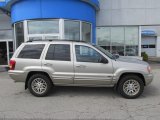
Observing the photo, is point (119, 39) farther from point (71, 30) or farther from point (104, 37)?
point (71, 30)

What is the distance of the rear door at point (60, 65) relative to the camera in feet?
23.8

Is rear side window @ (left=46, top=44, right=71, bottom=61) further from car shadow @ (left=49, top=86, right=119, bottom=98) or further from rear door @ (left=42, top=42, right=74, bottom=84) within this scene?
car shadow @ (left=49, top=86, right=119, bottom=98)

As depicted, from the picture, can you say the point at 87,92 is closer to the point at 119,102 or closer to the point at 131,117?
the point at 119,102

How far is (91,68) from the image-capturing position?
23.5ft

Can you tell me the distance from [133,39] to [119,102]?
1204 cm

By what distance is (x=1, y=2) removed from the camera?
49.1ft

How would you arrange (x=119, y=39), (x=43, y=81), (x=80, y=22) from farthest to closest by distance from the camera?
(x=119, y=39) → (x=80, y=22) → (x=43, y=81)

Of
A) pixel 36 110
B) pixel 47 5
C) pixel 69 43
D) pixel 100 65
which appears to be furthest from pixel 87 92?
pixel 47 5

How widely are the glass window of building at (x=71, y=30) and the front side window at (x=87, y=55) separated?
253 inches

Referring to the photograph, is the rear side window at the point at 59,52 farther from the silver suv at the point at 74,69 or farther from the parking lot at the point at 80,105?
the parking lot at the point at 80,105

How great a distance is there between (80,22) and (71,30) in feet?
2.57

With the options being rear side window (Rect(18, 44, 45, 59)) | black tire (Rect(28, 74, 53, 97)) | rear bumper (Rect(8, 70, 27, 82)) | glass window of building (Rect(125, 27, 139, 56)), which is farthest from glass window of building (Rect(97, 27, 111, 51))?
rear bumper (Rect(8, 70, 27, 82))

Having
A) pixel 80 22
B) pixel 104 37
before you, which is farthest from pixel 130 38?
pixel 80 22

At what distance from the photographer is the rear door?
7254mm
